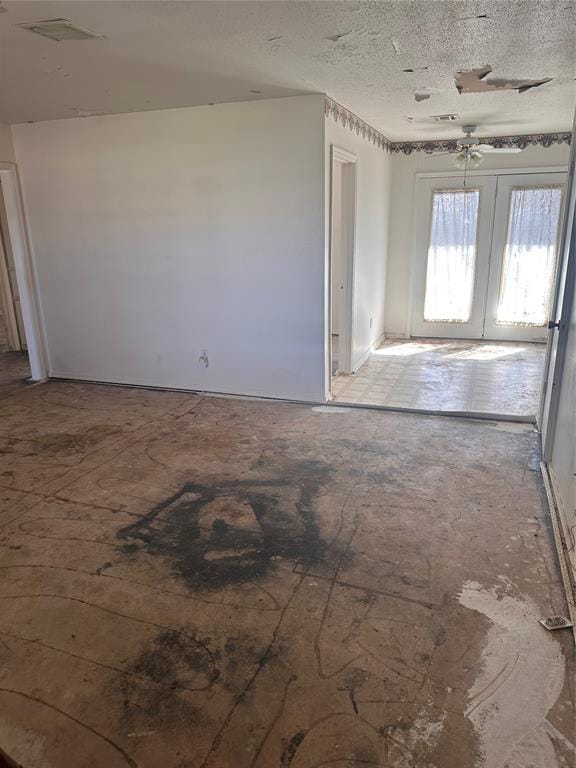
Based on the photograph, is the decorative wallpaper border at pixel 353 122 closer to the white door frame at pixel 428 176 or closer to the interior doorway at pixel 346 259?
the interior doorway at pixel 346 259

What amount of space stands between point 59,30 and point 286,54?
3.98 feet

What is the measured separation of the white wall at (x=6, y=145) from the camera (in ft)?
16.2

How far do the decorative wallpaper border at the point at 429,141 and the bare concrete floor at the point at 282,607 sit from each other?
121 inches

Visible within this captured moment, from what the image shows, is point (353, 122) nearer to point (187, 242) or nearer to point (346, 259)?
point (346, 259)

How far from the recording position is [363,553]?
2.51m

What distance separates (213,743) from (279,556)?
0.96 meters

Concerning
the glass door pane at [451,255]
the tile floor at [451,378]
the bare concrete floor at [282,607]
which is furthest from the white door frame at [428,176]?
the bare concrete floor at [282,607]

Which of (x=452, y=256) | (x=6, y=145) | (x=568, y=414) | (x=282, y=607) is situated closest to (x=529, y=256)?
(x=452, y=256)

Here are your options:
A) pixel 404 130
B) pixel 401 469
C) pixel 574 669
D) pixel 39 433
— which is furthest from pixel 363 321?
pixel 574 669

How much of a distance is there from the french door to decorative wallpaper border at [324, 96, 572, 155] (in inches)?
14.4

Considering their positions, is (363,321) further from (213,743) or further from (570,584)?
(213,743)

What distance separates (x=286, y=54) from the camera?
2.97 metres

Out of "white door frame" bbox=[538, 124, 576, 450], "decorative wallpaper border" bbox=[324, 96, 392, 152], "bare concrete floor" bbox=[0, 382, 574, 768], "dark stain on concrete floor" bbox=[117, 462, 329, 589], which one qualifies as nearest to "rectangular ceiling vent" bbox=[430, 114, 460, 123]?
"decorative wallpaper border" bbox=[324, 96, 392, 152]

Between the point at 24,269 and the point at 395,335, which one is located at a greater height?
the point at 24,269
